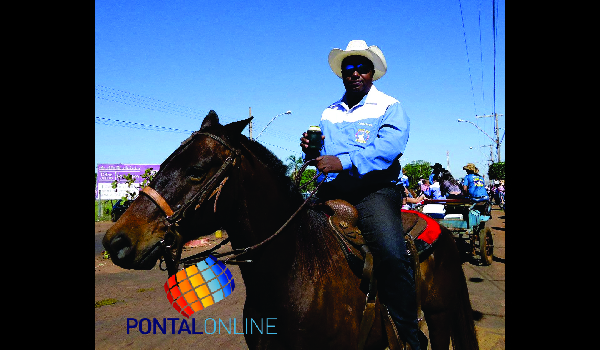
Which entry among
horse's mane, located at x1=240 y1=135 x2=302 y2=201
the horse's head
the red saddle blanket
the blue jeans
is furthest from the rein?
the red saddle blanket

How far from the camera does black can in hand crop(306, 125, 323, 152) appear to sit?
2627 millimetres

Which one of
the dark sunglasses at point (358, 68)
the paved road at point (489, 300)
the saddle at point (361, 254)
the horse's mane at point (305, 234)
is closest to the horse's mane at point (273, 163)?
the horse's mane at point (305, 234)

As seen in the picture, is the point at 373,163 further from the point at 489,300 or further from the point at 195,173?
the point at 489,300

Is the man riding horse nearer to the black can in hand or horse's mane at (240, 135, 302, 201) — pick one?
the black can in hand

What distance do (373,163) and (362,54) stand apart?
1.01m

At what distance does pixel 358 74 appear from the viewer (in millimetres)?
2936

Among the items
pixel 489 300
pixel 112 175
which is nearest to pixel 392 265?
pixel 489 300

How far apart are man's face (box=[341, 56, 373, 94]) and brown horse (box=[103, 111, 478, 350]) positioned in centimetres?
92

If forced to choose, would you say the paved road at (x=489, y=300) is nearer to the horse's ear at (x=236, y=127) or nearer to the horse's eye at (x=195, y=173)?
the horse's ear at (x=236, y=127)

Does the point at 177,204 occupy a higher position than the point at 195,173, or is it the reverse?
the point at 195,173

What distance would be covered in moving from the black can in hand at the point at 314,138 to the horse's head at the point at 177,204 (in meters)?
0.63

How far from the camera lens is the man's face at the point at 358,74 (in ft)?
9.61
